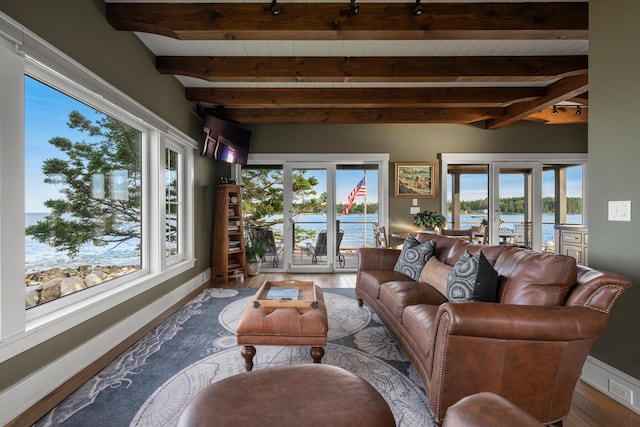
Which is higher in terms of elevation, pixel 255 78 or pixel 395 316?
pixel 255 78

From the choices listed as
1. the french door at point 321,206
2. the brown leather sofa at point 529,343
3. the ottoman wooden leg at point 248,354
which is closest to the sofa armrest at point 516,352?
the brown leather sofa at point 529,343

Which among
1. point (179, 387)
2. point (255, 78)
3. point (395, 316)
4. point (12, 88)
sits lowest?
point (179, 387)

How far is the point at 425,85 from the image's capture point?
389 cm

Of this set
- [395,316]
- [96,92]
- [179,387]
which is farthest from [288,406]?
[96,92]

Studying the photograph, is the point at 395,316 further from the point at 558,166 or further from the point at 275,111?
the point at 558,166

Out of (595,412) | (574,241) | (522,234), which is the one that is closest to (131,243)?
(595,412)

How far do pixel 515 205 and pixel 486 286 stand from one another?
4156 millimetres

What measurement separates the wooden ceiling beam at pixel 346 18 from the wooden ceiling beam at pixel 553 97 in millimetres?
1355

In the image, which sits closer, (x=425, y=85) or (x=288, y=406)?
(x=288, y=406)

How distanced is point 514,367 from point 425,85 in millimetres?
3625

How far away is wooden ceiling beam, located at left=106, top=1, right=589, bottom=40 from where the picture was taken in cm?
230

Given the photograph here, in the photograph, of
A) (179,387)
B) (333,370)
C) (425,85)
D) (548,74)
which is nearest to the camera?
(333,370)

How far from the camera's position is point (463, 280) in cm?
192

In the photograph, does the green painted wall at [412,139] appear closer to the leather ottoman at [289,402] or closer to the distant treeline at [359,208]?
the distant treeline at [359,208]
